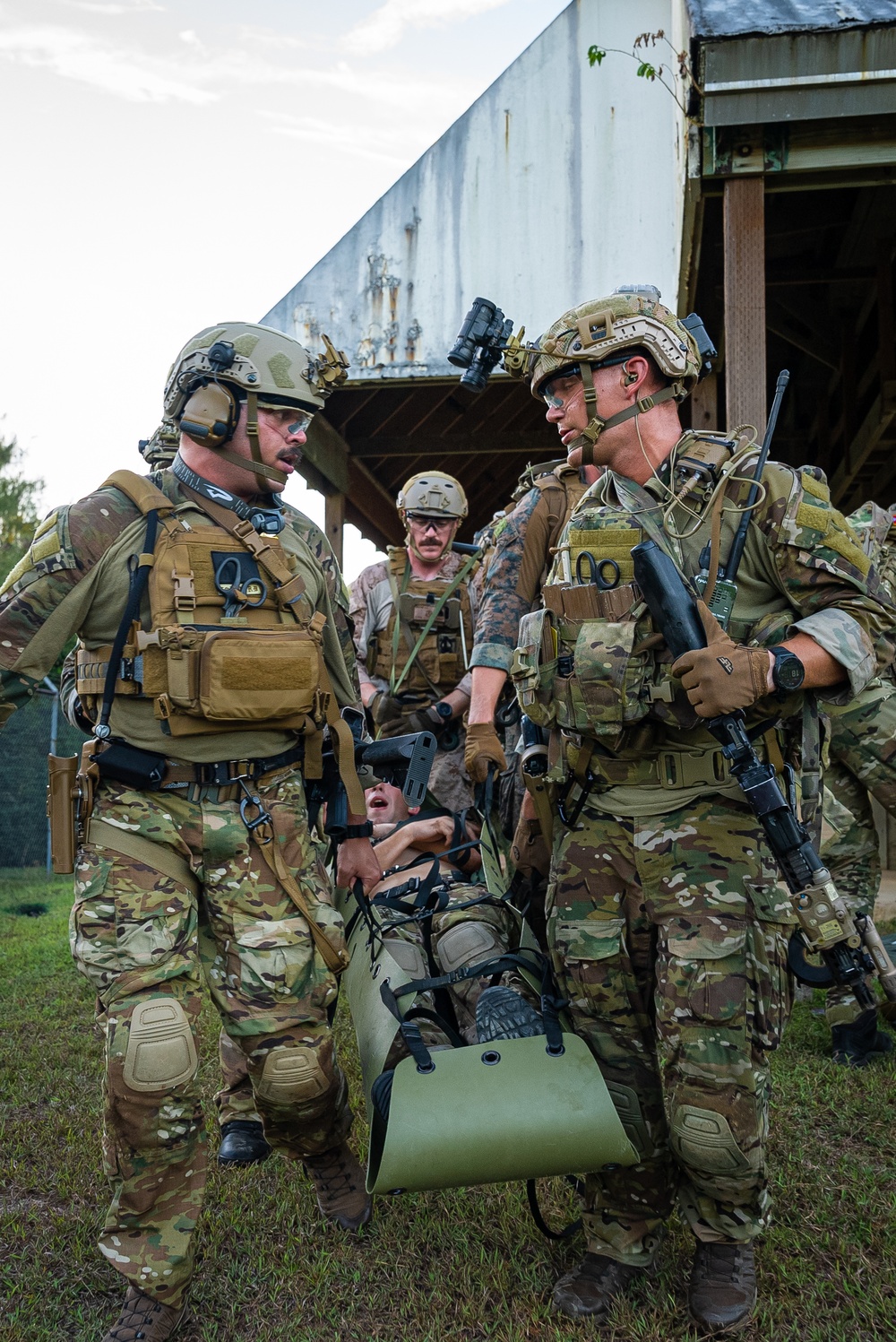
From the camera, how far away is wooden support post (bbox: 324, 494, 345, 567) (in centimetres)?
1075

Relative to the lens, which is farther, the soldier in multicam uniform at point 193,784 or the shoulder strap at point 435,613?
the shoulder strap at point 435,613

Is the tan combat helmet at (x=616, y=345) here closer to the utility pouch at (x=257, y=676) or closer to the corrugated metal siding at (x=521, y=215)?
the utility pouch at (x=257, y=676)

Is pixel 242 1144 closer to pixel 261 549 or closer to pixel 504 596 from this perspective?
pixel 261 549

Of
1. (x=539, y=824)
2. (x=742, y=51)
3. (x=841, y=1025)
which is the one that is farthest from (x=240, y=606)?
(x=742, y=51)

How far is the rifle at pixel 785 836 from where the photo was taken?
2508 mm

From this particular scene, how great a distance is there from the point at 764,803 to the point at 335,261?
8102 millimetres

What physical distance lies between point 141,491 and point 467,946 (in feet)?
5.74

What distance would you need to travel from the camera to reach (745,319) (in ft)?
16.5

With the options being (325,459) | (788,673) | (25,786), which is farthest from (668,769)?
(25,786)

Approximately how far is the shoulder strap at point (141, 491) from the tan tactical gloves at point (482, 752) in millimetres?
1513

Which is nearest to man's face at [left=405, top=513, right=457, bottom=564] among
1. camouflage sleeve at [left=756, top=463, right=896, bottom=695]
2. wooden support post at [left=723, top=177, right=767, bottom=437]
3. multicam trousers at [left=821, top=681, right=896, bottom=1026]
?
wooden support post at [left=723, top=177, right=767, bottom=437]

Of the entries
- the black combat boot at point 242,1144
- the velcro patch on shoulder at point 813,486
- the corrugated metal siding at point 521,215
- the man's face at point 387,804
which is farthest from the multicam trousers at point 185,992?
the corrugated metal siding at point 521,215

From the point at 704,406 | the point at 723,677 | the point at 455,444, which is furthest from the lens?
the point at 455,444

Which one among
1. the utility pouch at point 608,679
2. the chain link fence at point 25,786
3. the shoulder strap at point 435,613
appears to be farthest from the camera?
the chain link fence at point 25,786
